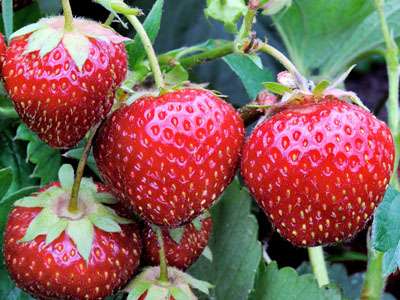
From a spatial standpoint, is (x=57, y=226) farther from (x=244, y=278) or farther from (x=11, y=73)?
(x=244, y=278)

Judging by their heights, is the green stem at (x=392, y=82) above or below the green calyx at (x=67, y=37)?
below

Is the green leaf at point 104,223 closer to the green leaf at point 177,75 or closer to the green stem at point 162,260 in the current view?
the green stem at point 162,260

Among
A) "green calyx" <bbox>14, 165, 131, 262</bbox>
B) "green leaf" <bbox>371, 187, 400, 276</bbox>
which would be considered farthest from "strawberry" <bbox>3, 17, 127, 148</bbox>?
"green leaf" <bbox>371, 187, 400, 276</bbox>

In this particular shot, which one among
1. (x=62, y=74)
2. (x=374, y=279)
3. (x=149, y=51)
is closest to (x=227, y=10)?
(x=149, y=51)

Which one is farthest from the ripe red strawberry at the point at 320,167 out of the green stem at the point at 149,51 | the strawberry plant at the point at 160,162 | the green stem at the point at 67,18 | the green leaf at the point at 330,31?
the green leaf at the point at 330,31

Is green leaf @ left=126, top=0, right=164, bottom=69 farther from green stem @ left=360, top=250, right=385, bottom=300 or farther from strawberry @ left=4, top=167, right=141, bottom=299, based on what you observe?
green stem @ left=360, top=250, right=385, bottom=300

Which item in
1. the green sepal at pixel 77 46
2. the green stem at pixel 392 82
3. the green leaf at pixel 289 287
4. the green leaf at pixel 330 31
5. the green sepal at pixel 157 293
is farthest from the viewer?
the green leaf at pixel 330 31

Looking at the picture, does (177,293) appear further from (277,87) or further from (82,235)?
(277,87)
